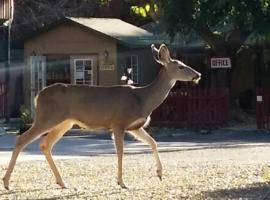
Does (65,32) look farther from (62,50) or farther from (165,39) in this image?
(165,39)

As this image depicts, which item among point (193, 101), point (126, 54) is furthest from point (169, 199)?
point (126, 54)

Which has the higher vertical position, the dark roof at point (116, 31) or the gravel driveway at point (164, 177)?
the dark roof at point (116, 31)

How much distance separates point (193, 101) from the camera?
1091 inches

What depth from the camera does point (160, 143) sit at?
75.0 feet

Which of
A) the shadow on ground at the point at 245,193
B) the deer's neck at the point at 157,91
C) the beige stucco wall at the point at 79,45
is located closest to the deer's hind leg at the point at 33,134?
the deer's neck at the point at 157,91

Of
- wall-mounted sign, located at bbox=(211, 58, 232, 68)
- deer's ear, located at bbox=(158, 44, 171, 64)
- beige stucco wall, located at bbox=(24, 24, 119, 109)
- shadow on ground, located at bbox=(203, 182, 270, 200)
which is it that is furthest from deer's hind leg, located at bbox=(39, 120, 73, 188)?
beige stucco wall, located at bbox=(24, 24, 119, 109)

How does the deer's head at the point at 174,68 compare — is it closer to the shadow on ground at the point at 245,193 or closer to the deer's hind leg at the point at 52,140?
the deer's hind leg at the point at 52,140

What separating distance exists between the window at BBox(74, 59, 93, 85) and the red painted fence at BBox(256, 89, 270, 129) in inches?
273

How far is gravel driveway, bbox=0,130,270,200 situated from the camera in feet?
37.2

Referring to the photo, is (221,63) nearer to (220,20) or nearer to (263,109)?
(263,109)

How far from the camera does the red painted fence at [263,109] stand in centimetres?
2688

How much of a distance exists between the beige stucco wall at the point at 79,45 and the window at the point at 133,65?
0.95 meters

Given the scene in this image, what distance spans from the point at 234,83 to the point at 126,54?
569cm

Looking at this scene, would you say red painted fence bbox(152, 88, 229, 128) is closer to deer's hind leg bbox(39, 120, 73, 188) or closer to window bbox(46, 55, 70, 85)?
window bbox(46, 55, 70, 85)
